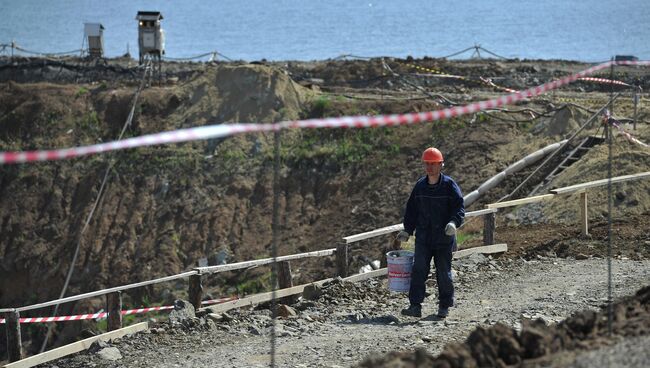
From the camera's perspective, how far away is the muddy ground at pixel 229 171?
Answer: 997 inches

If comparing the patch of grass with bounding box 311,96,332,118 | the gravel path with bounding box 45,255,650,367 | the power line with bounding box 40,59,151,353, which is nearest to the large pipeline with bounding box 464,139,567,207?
the patch of grass with bounding box 311,96,332,118

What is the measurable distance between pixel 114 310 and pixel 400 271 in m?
3.59

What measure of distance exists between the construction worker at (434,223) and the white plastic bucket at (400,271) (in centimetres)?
45

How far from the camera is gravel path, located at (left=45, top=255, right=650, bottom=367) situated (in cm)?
1153

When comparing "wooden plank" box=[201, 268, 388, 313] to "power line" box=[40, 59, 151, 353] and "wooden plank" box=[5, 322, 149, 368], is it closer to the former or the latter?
"wooden plank" box=[5, 322, 149, 368]

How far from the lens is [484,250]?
16.0 metres

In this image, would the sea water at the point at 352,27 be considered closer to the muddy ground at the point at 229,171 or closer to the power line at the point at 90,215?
the muddy ground at the point at 229,171

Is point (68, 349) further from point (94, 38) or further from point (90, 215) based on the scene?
point (94, 38)

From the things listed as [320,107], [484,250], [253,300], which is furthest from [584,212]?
[320,107]

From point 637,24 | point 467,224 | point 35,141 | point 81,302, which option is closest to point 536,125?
point 467,224

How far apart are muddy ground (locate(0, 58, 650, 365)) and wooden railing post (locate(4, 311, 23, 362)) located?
35.2 feet

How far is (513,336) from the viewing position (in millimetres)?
8586

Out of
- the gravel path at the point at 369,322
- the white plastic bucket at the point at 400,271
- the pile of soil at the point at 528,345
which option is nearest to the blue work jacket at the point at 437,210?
the white plastic bucket at the point at 400,271

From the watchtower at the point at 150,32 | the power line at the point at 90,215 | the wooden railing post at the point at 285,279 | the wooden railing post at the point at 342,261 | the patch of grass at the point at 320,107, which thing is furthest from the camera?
the watchtower at the point at 150,32
